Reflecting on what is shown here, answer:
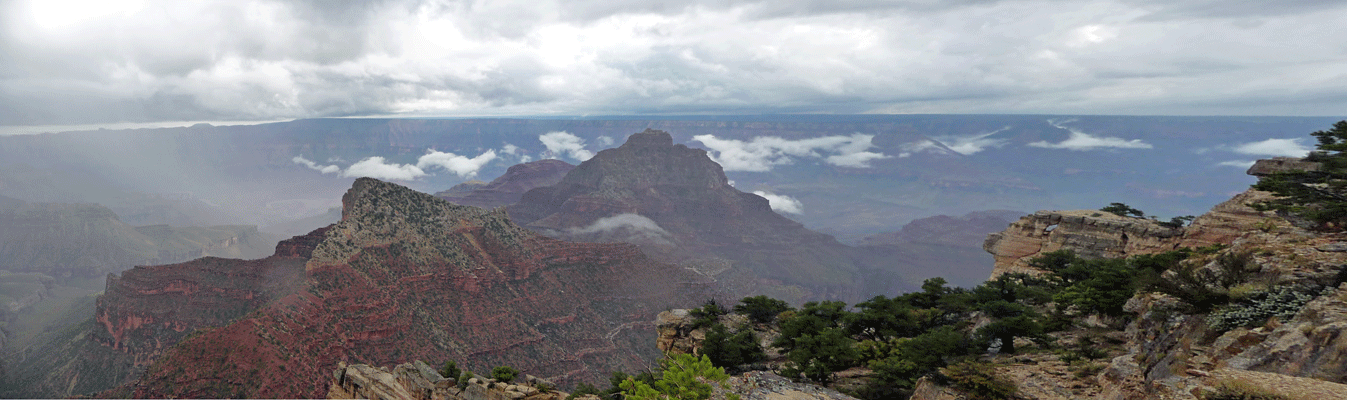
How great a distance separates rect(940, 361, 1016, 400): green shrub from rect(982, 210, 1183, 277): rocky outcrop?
27742 millimetres

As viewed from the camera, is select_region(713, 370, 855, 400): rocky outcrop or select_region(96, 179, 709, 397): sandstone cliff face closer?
select_region(713, 370, 855, 400): rocky outcrop

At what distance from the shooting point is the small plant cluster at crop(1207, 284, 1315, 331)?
46.5ft

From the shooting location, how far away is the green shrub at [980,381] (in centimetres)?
1842

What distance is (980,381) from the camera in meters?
18.4

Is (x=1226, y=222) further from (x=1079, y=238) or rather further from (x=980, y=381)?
(x=980, y=381)

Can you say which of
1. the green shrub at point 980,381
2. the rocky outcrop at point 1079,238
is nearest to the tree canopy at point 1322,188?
the rocky outcrop at point 1079,238

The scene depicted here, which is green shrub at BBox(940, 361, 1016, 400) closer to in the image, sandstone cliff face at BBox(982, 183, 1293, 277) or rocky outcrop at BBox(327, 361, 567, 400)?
rocky outcrop at BBox(327, 361, 567, 400)

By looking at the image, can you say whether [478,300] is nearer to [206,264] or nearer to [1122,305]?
[206,264]

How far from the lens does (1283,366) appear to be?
12.4 meters

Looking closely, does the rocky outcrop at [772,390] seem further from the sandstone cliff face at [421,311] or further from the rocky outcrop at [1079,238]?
the sandstone cliff face at [421,311]

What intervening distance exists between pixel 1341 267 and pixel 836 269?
189 metres

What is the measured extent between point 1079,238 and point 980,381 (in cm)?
3286

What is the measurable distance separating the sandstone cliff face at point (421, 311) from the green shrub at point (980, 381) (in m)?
60.1

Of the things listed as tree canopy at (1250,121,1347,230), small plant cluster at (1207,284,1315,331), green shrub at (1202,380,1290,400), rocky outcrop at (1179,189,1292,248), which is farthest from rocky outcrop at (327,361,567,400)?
rocky outcrop at (1179,189,1292,248)
